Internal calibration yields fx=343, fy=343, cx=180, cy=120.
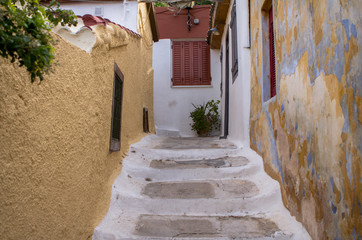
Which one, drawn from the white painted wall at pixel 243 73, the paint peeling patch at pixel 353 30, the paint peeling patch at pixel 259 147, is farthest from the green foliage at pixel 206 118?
the paint peeling patch at pixel 353 30

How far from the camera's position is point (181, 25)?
10.6 meters

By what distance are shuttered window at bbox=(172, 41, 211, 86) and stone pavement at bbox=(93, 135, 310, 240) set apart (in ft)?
19.4

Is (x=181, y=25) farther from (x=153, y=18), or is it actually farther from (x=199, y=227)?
(x=199, y=227)

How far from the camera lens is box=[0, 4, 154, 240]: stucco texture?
5.50ft

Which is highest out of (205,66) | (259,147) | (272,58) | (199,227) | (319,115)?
(205,66)

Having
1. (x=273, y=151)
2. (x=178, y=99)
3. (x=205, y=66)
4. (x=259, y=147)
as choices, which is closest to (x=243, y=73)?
(x=259, y=147)

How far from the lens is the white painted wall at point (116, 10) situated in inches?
252

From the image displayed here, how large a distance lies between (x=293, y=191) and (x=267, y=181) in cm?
73

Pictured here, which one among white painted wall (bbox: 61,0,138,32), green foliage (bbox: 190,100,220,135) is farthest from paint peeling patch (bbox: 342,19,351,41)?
green foliage (bbox: 190,100,220,135)

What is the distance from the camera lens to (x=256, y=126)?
4473 mm

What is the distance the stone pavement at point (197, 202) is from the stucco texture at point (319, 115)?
8.7 inches

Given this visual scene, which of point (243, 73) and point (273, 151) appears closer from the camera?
point (273, 151)

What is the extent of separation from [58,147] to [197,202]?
172 centimetres

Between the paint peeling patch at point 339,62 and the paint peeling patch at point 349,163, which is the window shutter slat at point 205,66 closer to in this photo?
the paint peeling patch at point 339,62
